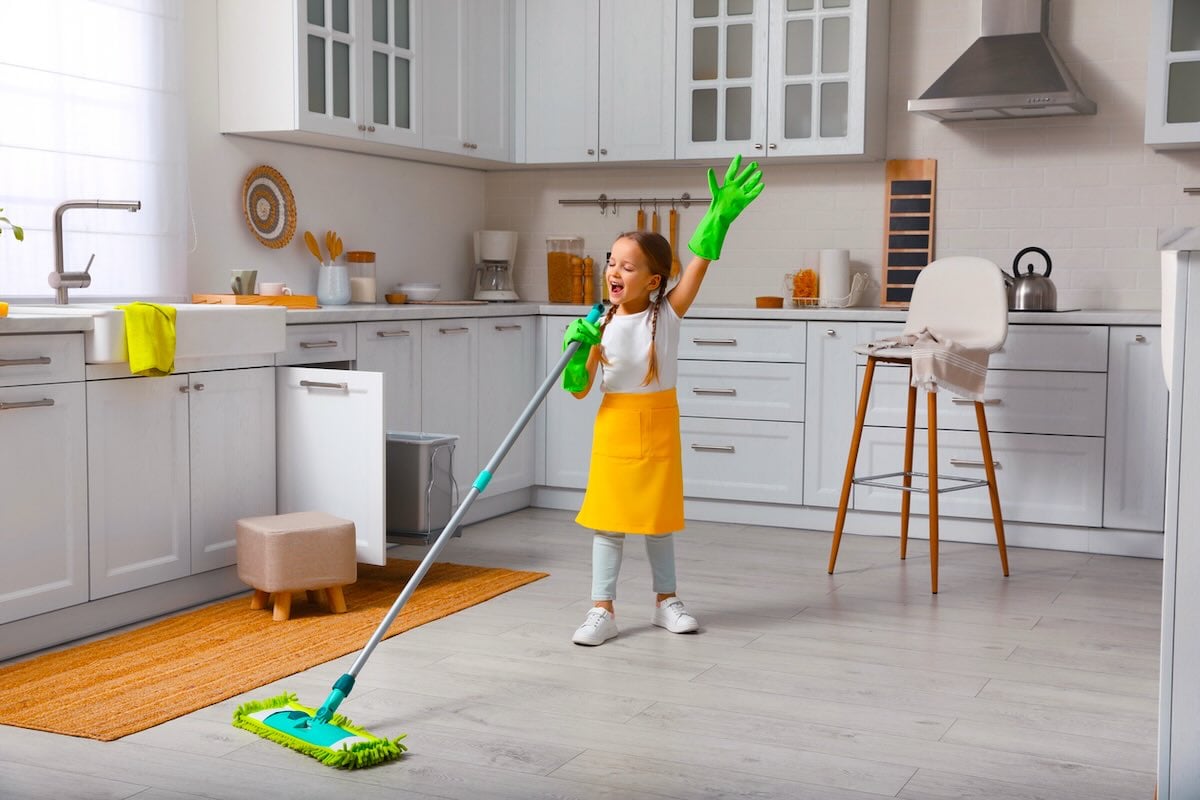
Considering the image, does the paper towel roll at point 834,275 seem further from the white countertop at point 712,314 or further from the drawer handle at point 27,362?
the drawer handle at point 27,362

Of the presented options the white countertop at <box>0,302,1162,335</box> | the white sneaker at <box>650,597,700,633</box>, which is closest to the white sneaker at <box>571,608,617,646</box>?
the white sneaker at <box>650,597,700,633</box>

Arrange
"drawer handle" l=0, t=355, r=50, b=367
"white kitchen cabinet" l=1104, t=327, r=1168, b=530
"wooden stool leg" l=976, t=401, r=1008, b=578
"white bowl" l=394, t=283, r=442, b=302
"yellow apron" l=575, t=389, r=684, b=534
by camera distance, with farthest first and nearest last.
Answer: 1. "white bowl" l=394, t=283, r=442, b=302
2. "white kitchen cabinet" l=1104, t=327, r=1168, b=530
3. "wooden stool leg" l=976, t=401, r=1008, b=578
4. "yellow apron" l=575, t=389, r=684, b=534
5. "drawer handle" l=0, t=355, r=50, b=367

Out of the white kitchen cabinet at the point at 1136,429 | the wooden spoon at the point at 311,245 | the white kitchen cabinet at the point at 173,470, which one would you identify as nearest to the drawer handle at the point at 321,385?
the white kitchen cabinet at the point at 173,470

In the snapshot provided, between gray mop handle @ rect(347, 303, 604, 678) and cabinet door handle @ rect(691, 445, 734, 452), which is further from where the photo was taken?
cabinet door handle @ rect(691, 445, 734, 452)

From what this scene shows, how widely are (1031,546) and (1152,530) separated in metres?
0.40

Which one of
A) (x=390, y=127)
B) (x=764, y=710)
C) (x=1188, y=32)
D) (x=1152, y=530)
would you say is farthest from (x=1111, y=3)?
(x=764, y=710)

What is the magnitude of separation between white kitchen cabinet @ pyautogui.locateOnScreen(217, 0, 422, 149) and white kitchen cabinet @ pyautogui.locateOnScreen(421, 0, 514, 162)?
0.26 meters

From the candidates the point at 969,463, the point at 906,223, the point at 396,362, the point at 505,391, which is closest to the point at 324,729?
the point at 396,362

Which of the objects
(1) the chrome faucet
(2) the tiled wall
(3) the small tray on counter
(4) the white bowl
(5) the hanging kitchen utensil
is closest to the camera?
(1) the chrome faucet

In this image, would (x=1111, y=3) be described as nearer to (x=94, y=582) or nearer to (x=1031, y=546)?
(x=1031, y=546)

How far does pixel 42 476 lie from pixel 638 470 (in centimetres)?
142

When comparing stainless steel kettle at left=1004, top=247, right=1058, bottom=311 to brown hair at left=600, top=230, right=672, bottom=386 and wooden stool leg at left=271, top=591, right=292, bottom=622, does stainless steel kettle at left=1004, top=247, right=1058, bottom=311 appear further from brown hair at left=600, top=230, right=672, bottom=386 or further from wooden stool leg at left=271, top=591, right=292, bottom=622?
wooden stool leg at left=271, top=591, right=292, bottom=622

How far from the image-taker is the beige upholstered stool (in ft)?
11.4

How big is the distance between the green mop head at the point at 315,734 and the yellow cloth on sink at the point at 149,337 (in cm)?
101
